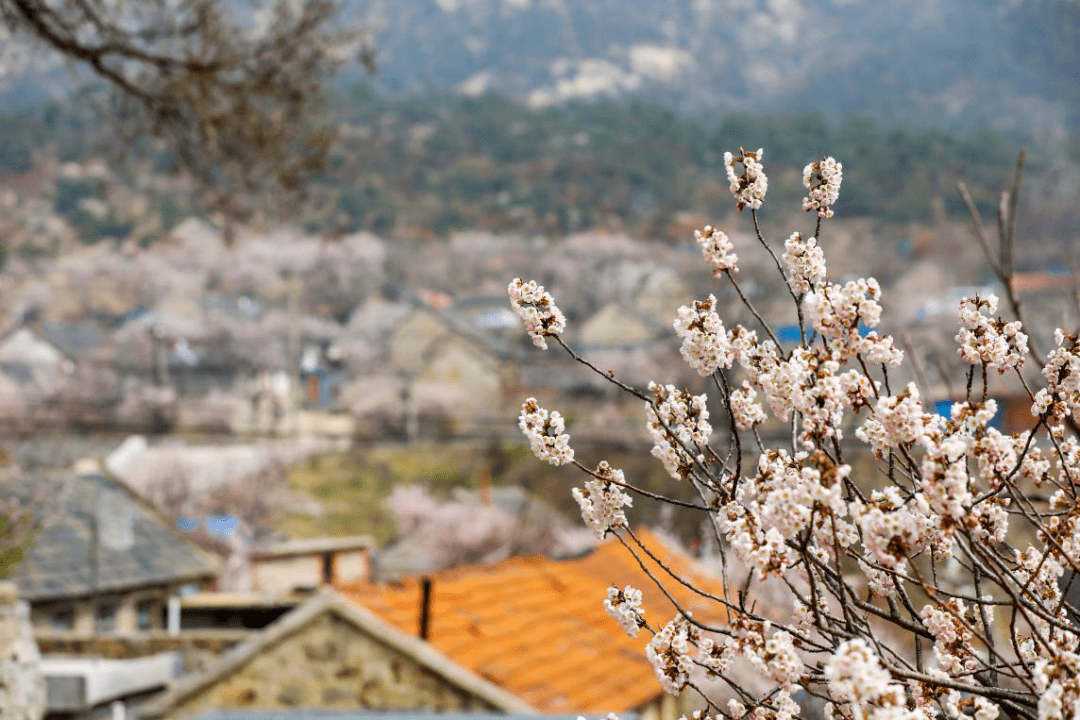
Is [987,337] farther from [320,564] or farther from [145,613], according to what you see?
[145,613]

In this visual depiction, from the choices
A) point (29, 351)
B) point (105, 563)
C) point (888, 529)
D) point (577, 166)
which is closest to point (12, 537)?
point (888, 529)

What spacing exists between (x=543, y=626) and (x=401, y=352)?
47768 mm

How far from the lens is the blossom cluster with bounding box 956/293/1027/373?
2.09m

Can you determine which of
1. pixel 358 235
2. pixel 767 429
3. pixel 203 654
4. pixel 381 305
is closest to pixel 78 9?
pixel 203 654

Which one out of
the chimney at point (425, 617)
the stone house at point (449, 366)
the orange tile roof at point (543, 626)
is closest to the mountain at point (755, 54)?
the stone house at point (449, 366)

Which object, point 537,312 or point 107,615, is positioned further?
point 107,615

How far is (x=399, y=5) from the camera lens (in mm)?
153375

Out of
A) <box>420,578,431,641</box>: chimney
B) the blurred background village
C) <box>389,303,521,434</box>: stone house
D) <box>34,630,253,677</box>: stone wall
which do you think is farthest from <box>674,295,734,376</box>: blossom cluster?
<box>389,303,521,434</box>: stone house

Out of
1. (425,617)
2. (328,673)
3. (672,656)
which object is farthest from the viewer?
(425,617)

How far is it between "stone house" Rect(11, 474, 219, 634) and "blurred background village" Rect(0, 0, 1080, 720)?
58mm

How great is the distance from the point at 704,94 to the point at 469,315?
8948 centimetres

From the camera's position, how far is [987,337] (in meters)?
2.11

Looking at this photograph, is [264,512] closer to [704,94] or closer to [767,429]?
[767,429]

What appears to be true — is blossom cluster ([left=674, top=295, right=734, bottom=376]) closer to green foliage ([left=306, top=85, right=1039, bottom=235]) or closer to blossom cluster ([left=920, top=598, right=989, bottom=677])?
blossom cluster ([left=920, top=598, right=989, bottom=677])
